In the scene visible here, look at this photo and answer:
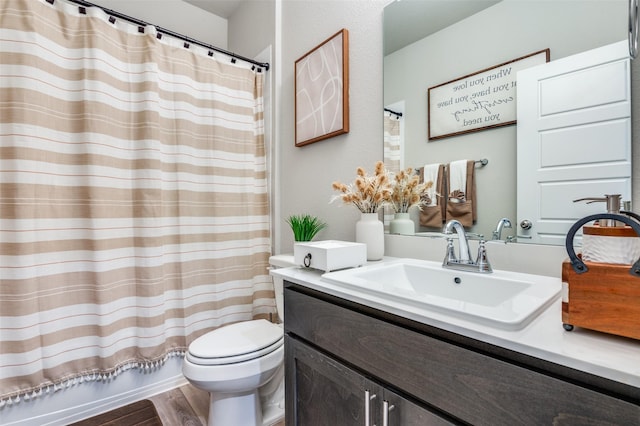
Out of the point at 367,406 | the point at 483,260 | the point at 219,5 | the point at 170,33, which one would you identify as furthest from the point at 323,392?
the point at 219,5

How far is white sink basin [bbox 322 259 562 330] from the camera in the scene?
0.65m

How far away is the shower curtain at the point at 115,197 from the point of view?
4.57 ft

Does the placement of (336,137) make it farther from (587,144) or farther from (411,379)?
(411,379)

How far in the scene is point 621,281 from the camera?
1.74 feet

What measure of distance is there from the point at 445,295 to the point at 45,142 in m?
1.84

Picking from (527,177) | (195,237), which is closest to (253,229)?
(195,237)

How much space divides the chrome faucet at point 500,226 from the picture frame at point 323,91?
2.79 ft

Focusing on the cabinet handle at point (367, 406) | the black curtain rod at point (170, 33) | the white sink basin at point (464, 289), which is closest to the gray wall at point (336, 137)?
the black curtain rod at point (170, 33)

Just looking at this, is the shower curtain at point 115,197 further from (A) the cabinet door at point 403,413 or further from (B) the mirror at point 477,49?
(A) the cabinet door at point 403,413

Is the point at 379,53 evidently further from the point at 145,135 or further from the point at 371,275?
the point at 145,135

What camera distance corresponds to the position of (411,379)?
710 mm

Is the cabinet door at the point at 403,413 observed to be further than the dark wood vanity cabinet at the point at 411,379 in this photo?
Yes

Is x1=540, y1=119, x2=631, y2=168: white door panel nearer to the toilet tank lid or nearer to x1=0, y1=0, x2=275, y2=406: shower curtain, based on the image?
the toilet tank lid

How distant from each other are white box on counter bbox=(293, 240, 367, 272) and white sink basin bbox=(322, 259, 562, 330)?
41 millimetres
